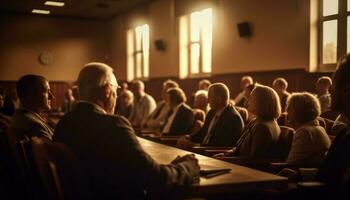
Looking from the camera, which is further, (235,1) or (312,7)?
(235,1)

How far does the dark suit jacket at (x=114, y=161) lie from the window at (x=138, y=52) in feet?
38.4

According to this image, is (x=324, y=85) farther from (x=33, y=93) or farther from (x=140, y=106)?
(x=33, y=93)

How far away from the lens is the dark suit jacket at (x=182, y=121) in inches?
227

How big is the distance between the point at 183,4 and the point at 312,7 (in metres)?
4.28

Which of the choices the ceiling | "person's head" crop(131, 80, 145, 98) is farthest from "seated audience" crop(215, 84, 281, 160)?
the ceiling

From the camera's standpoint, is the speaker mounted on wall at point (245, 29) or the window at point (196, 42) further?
the window at point (196, 42)

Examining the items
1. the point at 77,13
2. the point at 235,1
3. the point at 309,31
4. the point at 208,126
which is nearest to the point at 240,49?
the point at 235,1

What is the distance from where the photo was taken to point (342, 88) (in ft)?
7.30

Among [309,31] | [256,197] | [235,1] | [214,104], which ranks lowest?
[256,197]

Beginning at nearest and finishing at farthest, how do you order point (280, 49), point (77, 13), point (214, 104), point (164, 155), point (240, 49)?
1. point (164, 155)
2. point (214, 104)
3. point (280, 49)
4. point (240, 49)
5. point (77, 13)

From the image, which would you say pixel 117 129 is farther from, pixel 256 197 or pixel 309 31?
pixel 309 31

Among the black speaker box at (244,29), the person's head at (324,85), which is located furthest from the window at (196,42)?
the person's head at (324,85)

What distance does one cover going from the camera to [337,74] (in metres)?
2.25

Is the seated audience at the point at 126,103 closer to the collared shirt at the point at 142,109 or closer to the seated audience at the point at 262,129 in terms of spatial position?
the collared shirt at the point at 142,109
